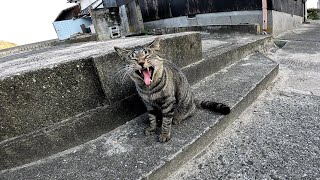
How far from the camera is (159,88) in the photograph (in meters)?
2.09

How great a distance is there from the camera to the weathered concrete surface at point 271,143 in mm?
1850

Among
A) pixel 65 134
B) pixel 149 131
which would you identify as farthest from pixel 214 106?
pixel 65 134

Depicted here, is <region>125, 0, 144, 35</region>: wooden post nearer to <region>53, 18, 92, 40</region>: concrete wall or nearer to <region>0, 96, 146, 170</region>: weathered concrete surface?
<region>53, 18, 92, 40</region>: concrete wall

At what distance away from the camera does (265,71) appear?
353 centimetres

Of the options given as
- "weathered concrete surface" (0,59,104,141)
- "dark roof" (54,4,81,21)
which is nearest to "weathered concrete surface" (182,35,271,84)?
"weathered concrete surface" (0,59,104,141)

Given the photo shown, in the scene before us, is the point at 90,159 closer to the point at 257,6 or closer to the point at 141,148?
the point at 141,148

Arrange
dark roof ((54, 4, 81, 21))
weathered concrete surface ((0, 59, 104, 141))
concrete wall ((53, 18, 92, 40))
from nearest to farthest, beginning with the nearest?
weathered concrete surface ((0, 59, 104, 141)) → concrete wall ((53, 18, 92, 40)) → dark roof ((54, 4, 81, 21))

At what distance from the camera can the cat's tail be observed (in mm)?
2398

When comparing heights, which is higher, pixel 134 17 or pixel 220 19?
pixel 134 17

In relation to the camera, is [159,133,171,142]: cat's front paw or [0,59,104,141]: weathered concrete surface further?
[159,133,171,142]: cat's front paw

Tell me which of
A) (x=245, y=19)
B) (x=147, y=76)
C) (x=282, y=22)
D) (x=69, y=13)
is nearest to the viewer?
(x=147, y=76)

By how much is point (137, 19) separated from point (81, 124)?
1023 cm

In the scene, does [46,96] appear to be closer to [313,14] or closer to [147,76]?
[147,76]

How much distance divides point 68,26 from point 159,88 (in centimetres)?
1612
